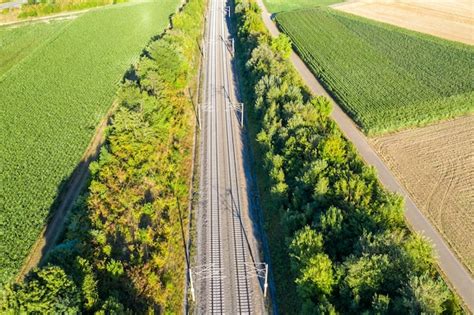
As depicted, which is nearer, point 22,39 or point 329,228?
point 329,228

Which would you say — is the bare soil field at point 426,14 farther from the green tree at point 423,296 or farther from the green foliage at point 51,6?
the green foliage at point 51,6

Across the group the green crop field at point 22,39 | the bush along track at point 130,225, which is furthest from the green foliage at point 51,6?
the bush along track at point 130,225

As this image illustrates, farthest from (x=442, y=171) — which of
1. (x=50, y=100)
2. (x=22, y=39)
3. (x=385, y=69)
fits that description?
(x=22, y=39)

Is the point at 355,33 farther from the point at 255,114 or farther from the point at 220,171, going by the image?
the point at 220,171

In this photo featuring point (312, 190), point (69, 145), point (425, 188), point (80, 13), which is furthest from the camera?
point (80, 13)

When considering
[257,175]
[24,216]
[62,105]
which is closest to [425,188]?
[257,175]

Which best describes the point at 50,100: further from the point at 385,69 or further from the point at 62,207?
the point at 385,69
